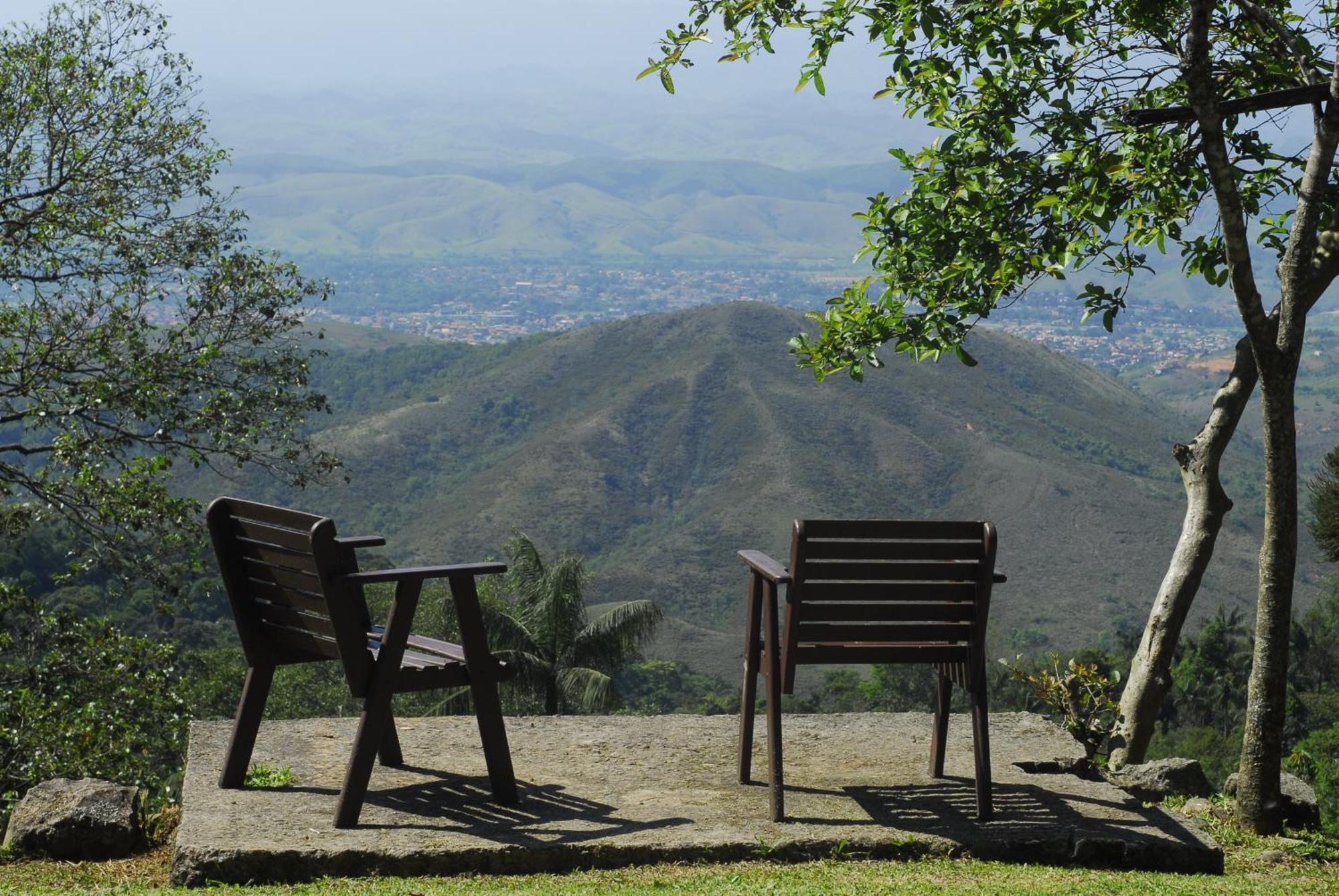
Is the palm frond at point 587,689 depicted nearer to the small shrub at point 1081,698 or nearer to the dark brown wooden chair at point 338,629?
the small shrub at point 1081,698

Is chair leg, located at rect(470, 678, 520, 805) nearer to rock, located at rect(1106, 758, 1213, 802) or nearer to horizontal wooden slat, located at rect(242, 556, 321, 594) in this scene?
horizontal wooden slat, located at rect(242, 556, 321, 594)

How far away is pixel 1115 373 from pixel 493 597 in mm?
177999

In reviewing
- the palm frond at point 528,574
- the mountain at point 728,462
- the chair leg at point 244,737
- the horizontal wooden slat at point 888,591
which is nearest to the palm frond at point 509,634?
the palm frond at point 528,574

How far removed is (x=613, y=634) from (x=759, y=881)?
88.3ft

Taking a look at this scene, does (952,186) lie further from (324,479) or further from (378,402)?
(378,402)

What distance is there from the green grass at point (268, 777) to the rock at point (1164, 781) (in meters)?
3.71

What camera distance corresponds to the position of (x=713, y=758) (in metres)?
6.27

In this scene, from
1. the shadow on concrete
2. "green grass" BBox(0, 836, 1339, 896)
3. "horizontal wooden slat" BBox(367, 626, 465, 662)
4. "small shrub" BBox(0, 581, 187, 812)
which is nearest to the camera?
"green grass" BBox(0, 836, 1339, 896)

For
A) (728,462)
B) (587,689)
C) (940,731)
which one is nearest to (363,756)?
(940,731)

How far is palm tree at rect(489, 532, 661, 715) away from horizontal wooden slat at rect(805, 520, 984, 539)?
83.9 ft

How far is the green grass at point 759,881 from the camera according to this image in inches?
177

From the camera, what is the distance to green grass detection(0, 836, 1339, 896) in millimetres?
4504

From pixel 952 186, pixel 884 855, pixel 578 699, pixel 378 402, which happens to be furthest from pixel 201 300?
pixel 378 402

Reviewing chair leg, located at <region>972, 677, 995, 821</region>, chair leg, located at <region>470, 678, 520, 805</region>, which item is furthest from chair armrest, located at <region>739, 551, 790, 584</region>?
chair leg, located at <region>470, 678, 520, 805</region>
